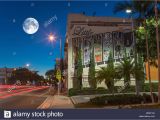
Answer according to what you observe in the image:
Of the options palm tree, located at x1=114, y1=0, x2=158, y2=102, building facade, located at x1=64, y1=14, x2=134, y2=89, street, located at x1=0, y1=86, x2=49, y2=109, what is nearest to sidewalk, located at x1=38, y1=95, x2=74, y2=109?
street, located at x1=0, y1=86, x2=49, y2=109

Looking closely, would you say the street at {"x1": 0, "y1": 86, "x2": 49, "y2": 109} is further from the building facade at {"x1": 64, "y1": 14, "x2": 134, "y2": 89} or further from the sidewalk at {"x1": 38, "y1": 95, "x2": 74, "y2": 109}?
the building facade at {"x1": 64, "y1": 14, "x2": 134, "y2": 89}

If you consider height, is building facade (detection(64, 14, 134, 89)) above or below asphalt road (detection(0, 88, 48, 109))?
above

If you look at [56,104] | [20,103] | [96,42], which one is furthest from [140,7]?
[96,42]

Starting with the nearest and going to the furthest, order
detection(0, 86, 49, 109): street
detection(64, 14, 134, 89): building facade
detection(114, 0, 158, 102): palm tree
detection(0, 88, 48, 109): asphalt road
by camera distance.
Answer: detection(0, 88, 48, 109): asphalt road
detection(0, 86, 49, 109): street
detection(114, 0, 158, 102): palm tree
detection(64, 14, 134, 89): building facade

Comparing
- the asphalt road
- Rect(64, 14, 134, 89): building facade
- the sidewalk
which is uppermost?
Rect(64, 14, 134, 89): building facade

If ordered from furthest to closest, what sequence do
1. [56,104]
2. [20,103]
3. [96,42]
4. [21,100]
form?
[96,42] < [21,100] < [20,103] < [56,104]

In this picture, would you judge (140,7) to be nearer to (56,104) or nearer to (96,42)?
(56,104)

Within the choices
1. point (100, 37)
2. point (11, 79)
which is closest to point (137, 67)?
point (100, 37)

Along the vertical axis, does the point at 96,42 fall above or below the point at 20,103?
above

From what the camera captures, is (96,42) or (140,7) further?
(96,42)

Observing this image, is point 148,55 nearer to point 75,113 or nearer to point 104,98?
point 104,98

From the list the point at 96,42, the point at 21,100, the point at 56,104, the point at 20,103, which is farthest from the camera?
the point at 96,42

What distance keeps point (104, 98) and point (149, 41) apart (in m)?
6.30

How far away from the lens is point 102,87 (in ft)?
140
